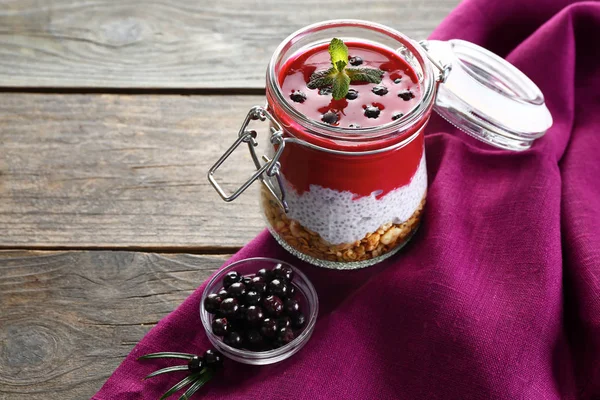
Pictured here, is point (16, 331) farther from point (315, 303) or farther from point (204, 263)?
point (315, 303)

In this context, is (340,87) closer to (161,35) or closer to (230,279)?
(230,279)

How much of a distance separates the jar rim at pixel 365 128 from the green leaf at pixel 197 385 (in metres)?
0.29

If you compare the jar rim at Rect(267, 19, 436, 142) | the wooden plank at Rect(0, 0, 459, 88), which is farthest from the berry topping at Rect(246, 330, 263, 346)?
the wooden plank at Rect(0, 0, 459, 88)

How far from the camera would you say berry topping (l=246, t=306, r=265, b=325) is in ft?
2.65

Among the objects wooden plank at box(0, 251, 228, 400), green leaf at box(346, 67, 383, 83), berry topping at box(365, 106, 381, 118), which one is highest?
green leaf at box(346, 67, 383, 83)

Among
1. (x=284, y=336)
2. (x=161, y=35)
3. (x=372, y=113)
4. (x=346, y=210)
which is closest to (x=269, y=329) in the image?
(x=284, y=336)

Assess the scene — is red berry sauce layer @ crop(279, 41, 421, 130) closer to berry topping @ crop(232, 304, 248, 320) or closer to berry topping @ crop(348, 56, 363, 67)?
berry topping @ crop(348, 56, 363, 67)

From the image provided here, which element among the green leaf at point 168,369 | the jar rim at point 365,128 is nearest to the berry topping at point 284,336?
the green leaf at point 168,369

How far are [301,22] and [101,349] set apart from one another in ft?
2.20

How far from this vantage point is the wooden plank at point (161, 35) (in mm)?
1182

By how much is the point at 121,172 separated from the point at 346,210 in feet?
1.25

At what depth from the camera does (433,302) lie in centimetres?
82

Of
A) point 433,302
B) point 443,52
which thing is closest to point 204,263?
point 433,302

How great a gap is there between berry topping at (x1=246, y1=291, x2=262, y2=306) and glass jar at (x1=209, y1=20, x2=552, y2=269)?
0.09 meters
